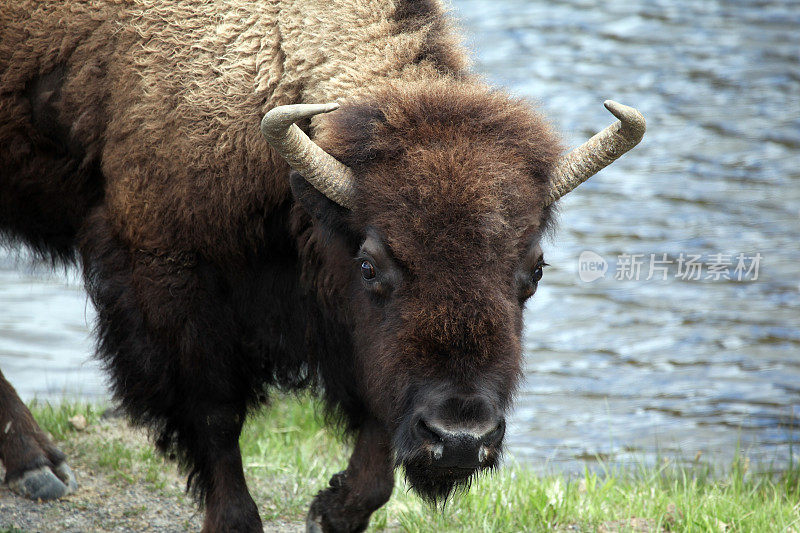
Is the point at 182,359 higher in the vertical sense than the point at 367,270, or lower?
lower

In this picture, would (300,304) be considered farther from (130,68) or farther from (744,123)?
(744,123)

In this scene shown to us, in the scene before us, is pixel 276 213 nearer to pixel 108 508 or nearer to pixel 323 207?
pixel 323 207

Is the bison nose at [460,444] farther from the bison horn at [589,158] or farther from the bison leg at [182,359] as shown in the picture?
the bison leg at [182,359]

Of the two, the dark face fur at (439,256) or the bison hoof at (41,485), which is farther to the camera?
the bison hoof at (41,485)

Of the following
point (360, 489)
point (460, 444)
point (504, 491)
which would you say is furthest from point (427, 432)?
point (504, 491)

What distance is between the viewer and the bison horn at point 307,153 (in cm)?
402

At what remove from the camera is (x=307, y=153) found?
13.7 feet

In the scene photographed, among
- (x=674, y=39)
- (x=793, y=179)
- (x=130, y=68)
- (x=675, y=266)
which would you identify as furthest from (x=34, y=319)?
(x=674, y=39)

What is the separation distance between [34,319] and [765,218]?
6983 mm

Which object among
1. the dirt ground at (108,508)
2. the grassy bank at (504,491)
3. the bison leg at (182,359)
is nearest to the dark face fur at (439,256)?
the bison leg at (182,359)

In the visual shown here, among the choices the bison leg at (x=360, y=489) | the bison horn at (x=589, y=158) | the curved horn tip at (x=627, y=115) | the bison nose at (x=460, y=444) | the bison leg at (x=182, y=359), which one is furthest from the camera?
the bison leg at (x=360, y=489)

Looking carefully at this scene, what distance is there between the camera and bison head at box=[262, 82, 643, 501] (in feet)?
12.6

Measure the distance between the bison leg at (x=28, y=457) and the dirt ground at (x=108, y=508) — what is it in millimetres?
57

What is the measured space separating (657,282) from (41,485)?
6120 mm
